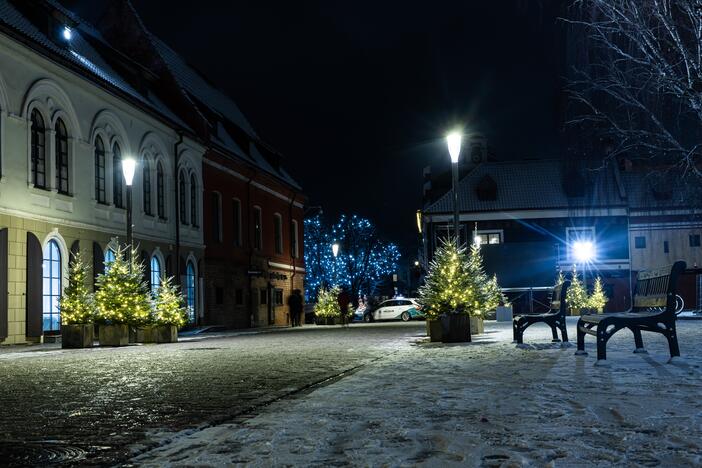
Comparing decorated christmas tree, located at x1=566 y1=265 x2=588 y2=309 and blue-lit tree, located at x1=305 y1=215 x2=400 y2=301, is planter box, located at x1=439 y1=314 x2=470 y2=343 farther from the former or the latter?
blue-lit tree, located at x1=305 y1=215 x2=400 y2=301

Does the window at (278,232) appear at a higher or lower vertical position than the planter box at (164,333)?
higher

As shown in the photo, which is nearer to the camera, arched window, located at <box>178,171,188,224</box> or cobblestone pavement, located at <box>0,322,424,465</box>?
cobblestone pavement, located at <box>0,322,424,465</box>

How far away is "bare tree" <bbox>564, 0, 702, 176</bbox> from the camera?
50.1ft

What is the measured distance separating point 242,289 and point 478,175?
105 feet

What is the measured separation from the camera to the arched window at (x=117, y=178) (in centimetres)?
2897

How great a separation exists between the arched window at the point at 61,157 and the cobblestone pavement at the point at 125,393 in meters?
10.4

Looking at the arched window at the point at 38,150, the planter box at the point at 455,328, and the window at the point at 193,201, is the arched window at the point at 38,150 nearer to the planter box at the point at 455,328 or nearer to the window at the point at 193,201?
the window at the point at 193,201

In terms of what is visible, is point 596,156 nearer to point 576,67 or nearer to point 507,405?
point 576,67

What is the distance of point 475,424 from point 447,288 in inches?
445

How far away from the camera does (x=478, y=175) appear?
6869 cm

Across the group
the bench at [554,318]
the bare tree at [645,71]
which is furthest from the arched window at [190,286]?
the bare tree at [645,71]

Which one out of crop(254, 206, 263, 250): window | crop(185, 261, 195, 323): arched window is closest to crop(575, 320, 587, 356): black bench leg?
crop(185, 261, 195, 323): arched window

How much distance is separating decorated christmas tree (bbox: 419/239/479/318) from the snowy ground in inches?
279

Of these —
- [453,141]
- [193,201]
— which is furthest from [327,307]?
[453,141]
